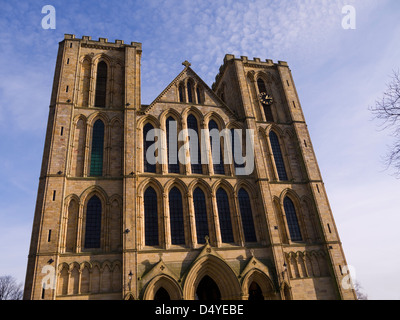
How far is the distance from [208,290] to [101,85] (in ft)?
67.0

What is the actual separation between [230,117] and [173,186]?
9104 millimetres

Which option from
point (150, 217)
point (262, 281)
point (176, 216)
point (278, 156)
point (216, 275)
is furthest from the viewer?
point (278, 156)

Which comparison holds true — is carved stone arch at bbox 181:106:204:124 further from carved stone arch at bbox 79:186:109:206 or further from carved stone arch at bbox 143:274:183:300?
carved stone arch at bbox 143:274:183:300

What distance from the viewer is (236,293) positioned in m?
20.0

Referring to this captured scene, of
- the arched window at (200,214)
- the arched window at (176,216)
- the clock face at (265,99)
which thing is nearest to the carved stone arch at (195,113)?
the arched window at (200,214)

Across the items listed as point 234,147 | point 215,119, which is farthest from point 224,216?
point 215,119

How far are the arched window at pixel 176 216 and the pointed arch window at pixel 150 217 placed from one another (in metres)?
1.19

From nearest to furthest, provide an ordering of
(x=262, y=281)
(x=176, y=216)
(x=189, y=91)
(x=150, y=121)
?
1. (x=262, y=281)
2. (x=176, y=216)
3. (x=150, y=121)
4. (x=189, y=91)

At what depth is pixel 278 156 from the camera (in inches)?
1083

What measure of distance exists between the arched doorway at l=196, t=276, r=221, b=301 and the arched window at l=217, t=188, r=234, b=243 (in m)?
3.52

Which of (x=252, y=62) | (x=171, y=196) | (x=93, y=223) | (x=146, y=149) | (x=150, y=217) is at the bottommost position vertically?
(x=93, y=223)

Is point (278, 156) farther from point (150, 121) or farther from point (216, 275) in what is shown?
point (216, 275)

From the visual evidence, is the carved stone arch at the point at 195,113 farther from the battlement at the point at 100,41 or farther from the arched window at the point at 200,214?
the battlement at the point at 100,41
